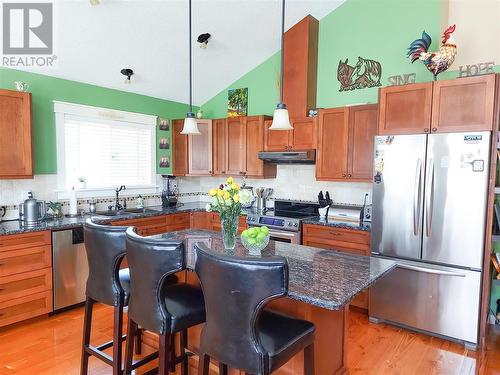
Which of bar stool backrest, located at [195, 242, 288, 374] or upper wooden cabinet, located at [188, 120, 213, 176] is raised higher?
upper wooden cabinet, located at [188, 120, 213, 176]

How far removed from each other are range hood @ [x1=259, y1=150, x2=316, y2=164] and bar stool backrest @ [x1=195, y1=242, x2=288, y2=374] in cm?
277

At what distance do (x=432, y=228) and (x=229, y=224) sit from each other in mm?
1903

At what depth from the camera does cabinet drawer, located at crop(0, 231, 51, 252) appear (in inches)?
117

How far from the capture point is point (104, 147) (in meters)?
4.39

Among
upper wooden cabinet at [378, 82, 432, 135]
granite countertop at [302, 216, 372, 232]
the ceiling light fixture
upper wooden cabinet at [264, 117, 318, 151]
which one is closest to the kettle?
the ceiling light fixture

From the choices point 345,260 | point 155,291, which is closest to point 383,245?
point 345,260

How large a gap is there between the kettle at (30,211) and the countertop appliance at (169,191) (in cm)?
178

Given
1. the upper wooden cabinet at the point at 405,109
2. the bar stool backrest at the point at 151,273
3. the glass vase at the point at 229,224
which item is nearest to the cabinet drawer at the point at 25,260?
the bar stool backrest at the point at 151,273

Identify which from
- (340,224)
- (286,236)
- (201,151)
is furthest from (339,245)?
(201,151)

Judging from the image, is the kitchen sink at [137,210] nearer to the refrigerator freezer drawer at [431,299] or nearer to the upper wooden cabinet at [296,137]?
the upper wooden cabinet at [296,137]

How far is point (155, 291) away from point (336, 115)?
2954 mm

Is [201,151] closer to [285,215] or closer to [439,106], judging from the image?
[285,215]

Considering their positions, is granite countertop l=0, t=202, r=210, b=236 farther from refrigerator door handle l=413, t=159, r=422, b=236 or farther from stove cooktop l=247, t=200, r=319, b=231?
refrigerator door handle l=413, t=159, r=422, b=236

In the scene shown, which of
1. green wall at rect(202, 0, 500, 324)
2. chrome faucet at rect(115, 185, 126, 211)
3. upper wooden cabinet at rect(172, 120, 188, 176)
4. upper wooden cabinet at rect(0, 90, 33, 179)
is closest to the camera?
upper wooden cabinet at rect(0, 90, 33, 179)
